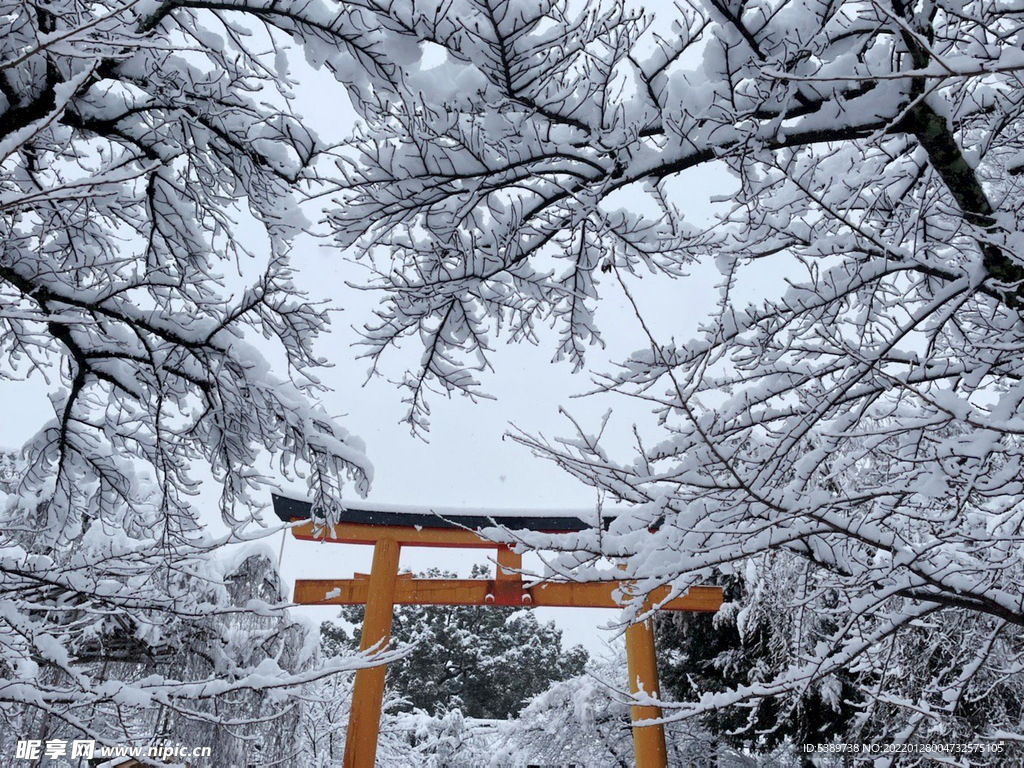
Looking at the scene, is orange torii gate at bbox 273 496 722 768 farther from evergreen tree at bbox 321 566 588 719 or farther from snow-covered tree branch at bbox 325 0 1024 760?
evergreen tree at bbox 321 566 588 719

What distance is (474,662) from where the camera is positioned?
875 inches

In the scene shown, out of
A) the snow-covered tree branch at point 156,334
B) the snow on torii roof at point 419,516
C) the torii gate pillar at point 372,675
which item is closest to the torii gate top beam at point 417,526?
the snow on torii roof at point 419,516

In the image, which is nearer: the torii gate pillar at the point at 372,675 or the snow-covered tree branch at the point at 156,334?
the snow-covered tree branch at the point at 156,334

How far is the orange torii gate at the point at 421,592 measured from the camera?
23.9 feet

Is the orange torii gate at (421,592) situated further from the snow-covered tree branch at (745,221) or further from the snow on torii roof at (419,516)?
the snow-covered tree branch at (745,221)

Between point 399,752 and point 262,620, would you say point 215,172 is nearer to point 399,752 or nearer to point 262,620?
point 262,620

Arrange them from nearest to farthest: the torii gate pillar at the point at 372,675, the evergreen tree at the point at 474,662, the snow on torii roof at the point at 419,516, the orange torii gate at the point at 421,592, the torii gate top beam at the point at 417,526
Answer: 1. the torii gate pillar at the point at 372,675
2. the orange torii gate at the point at 421,592
3. the snow on torii roof at the point at 419,516
4. the torii gate top beam at the point at 417,526
5. the evergreen tree at the point at 474,662

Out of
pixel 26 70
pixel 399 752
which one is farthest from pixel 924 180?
pixel 399 752

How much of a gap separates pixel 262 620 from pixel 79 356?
4349mm

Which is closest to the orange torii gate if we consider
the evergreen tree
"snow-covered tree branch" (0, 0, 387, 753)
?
"snow-covered tree branch" (0, 0, 387, 753)

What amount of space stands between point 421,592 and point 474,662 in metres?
15.6

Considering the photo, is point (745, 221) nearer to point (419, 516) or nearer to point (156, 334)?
point (156, 334)

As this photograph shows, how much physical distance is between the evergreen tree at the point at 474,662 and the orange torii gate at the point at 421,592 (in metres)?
13.6

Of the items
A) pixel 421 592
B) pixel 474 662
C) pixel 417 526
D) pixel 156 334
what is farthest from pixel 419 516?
pixel 474 662
